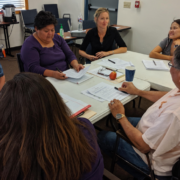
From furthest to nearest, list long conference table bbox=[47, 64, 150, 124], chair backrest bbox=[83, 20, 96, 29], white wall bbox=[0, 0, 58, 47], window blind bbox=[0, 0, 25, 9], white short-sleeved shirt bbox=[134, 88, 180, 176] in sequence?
white wall bbox=[0, 0, 58, 47]
window blind bbox=[0, 0, 25, 9]
chair backrest bbox=[83, 20, 96, 29]
long conference table bbox=[47, 64, 150, 124]
white short-sleeved shirt bbox=[134, 88, 180, 176]

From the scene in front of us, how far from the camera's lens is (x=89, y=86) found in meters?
1.55

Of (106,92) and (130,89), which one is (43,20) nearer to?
(106,92)

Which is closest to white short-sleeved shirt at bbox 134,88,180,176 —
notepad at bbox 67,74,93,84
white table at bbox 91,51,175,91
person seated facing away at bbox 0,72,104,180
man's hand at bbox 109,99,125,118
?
man's hand at bbox 109,99,125,118

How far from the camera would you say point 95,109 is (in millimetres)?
1247

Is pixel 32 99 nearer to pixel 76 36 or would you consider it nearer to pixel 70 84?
pixel 70 84

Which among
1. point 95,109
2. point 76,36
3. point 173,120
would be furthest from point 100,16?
point 173,120

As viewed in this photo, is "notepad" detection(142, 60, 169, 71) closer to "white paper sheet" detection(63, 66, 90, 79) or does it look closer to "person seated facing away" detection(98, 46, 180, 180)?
"white paper sheet" detection(63, 66, 90, 79)

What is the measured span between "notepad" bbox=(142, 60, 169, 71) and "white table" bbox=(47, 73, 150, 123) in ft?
1.26

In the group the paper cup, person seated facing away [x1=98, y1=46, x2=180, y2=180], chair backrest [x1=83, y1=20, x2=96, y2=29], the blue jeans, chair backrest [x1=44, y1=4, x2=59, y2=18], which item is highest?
chair backrest [x1=44, y1=4, x2=59, y2=18]

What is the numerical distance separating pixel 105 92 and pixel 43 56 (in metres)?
0.90

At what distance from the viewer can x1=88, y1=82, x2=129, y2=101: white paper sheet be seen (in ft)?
4.60

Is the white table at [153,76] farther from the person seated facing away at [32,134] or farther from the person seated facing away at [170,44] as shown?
the person seated facing away at [32,134]

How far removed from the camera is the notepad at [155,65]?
196cm

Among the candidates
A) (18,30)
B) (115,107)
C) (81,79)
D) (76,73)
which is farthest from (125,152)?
(18,30)
